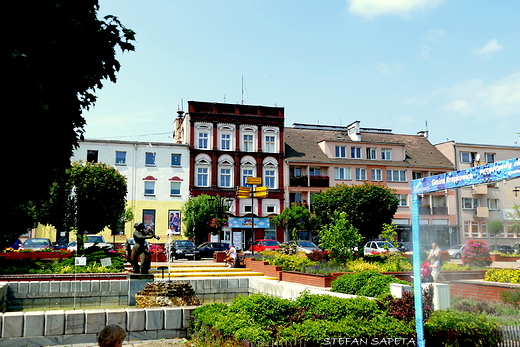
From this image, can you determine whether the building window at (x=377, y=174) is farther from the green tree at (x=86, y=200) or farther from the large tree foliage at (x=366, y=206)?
the green tree at (x=86, y=200)

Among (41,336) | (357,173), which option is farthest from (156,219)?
(41,336)

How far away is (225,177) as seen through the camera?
160 ft

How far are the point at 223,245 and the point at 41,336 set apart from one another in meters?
30.0

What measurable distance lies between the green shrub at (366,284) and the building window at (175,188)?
33.1 metres

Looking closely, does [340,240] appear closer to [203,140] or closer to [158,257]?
[158,257]

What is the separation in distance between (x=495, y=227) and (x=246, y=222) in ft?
134

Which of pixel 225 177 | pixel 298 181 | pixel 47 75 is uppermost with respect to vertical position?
pixel 225 177

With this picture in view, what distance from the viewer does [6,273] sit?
59.4ft

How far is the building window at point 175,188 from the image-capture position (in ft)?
154

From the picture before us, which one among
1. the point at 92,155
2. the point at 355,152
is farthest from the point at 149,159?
the point at 355,152

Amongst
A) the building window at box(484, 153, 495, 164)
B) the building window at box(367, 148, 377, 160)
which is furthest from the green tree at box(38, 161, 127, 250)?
the building window at box(484, 153, 495, 164)

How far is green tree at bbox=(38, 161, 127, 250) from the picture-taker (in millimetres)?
31516

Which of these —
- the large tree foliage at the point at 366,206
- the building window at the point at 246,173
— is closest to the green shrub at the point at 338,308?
the large tree foliage at the point at 366,206

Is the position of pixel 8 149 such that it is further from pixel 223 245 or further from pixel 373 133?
pixel 373 133
